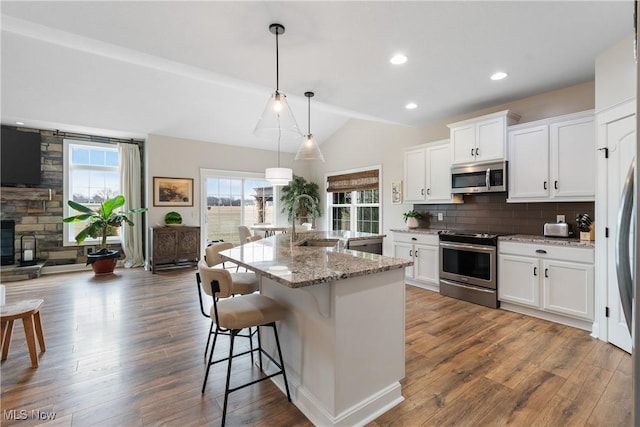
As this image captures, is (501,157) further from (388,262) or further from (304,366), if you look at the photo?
(304,366)

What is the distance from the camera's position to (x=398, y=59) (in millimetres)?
2904

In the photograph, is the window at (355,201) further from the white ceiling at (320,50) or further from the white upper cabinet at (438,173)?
the white ceiling at (320,50)

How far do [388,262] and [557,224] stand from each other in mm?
2884

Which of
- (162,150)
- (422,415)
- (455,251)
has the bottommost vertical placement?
(422,415)

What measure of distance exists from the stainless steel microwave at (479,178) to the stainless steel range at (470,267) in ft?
2.11

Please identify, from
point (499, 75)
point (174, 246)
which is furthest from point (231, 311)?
point (174, 246)

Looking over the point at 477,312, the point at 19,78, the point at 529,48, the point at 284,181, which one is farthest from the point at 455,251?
the point at 19,78

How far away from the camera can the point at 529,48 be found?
8.90 feet

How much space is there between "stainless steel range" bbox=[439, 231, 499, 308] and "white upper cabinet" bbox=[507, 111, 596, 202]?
73 centimetres

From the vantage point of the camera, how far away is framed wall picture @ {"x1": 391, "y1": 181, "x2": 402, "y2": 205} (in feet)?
18.8

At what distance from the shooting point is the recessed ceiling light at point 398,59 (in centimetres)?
285

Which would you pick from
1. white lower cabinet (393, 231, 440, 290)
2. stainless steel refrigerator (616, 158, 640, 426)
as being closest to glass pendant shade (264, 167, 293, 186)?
white lower cabinet (393, 231, 440, 290)

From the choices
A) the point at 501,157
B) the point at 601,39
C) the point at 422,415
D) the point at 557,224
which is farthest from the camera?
the point at 501,157
